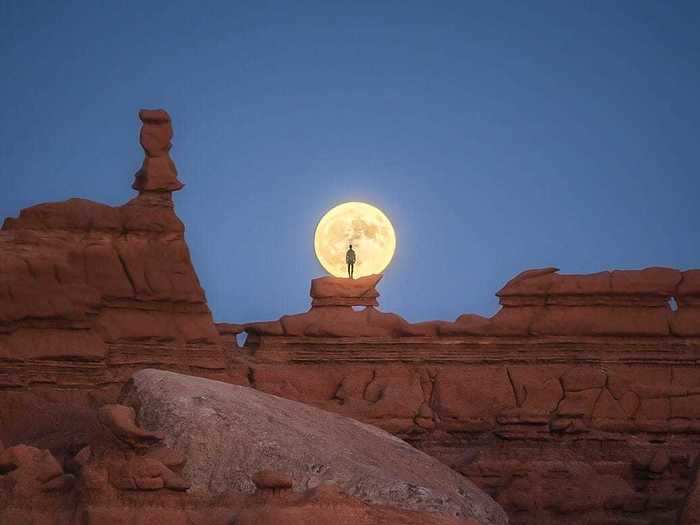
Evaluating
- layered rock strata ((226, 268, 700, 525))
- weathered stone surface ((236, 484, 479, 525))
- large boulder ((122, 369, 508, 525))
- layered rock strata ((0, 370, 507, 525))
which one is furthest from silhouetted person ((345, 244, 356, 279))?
weathered stone surface ((236, 484, 479, 525))

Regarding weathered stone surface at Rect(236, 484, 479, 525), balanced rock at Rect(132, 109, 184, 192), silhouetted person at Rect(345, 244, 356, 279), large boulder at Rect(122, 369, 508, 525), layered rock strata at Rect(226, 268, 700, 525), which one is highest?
balanced rock at Rect(132, 109, 184, 192)

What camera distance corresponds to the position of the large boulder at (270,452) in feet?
63.4

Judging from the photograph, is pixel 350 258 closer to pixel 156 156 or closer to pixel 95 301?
pixel 156 156

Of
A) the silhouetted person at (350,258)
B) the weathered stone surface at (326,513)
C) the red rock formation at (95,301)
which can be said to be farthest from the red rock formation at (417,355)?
the weathered stone surface at (326,513)

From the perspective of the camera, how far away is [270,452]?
19.8 meters

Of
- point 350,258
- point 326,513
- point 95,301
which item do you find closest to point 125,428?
point 326,513

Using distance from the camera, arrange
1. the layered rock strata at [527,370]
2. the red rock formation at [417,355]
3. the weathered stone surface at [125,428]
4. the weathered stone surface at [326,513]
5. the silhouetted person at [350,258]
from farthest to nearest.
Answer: the silhouetted person at [350,258], the layered rock strata at [527,370], the red rock formation at [417,355], the weathered stone surface at [125,428], the weathered stone surface at [326,513]

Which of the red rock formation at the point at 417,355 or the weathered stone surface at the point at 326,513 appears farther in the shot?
the red rock formation at the point at 417,355

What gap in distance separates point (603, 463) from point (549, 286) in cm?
343

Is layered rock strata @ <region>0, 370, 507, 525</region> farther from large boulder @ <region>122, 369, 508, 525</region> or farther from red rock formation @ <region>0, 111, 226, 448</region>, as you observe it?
red rock formation @ <region>0, 111, 226, 448</region>

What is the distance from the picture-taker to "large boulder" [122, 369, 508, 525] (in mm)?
19312

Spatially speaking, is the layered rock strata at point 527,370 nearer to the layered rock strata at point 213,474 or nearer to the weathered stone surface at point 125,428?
the layered rock strata at point 213,474

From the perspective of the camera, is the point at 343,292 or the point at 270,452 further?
the point at 343,292

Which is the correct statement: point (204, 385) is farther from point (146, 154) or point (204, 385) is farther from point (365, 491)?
point (146, 154)
